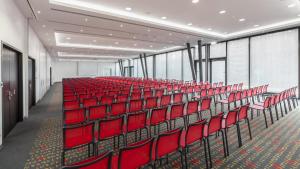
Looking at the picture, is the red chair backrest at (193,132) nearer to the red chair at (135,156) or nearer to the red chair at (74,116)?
the red chair at (135,156)

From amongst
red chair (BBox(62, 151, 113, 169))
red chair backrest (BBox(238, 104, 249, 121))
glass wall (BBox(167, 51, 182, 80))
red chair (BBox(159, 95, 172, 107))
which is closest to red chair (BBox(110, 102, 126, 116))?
red chair (BBox(159, 95, 172, 107))

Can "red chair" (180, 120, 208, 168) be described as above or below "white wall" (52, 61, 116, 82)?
below

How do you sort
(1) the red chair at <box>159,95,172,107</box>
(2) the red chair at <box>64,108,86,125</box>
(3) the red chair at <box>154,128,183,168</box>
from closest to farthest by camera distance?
(3) the red chair at <box>154,128,183,168</box> → (2) the red chair at <box>64,108,86,125</box> → (1) the red chair at <box>159,95,172,107</box>

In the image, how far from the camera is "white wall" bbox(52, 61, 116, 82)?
31.8 m

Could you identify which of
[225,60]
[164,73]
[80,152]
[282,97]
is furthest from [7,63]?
[164,73]

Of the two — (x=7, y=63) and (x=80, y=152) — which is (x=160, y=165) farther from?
(x=7, y=63)

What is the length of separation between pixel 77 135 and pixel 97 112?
5.08 ft

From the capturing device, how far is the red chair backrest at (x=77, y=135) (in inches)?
109

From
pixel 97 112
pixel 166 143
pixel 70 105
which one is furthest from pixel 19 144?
pixel 166 143

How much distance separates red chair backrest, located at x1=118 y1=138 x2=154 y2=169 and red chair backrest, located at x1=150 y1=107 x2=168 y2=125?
1.68 meters

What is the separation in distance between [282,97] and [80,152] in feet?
21.3

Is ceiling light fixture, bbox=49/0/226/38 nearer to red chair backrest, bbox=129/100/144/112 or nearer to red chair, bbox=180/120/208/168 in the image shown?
red chair backrest, bbox=129/100/144/112

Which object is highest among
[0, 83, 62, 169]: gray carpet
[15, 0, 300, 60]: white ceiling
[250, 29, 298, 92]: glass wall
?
[15, 0, 300, 60]: white ceiling

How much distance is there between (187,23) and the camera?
9531 millimetres
